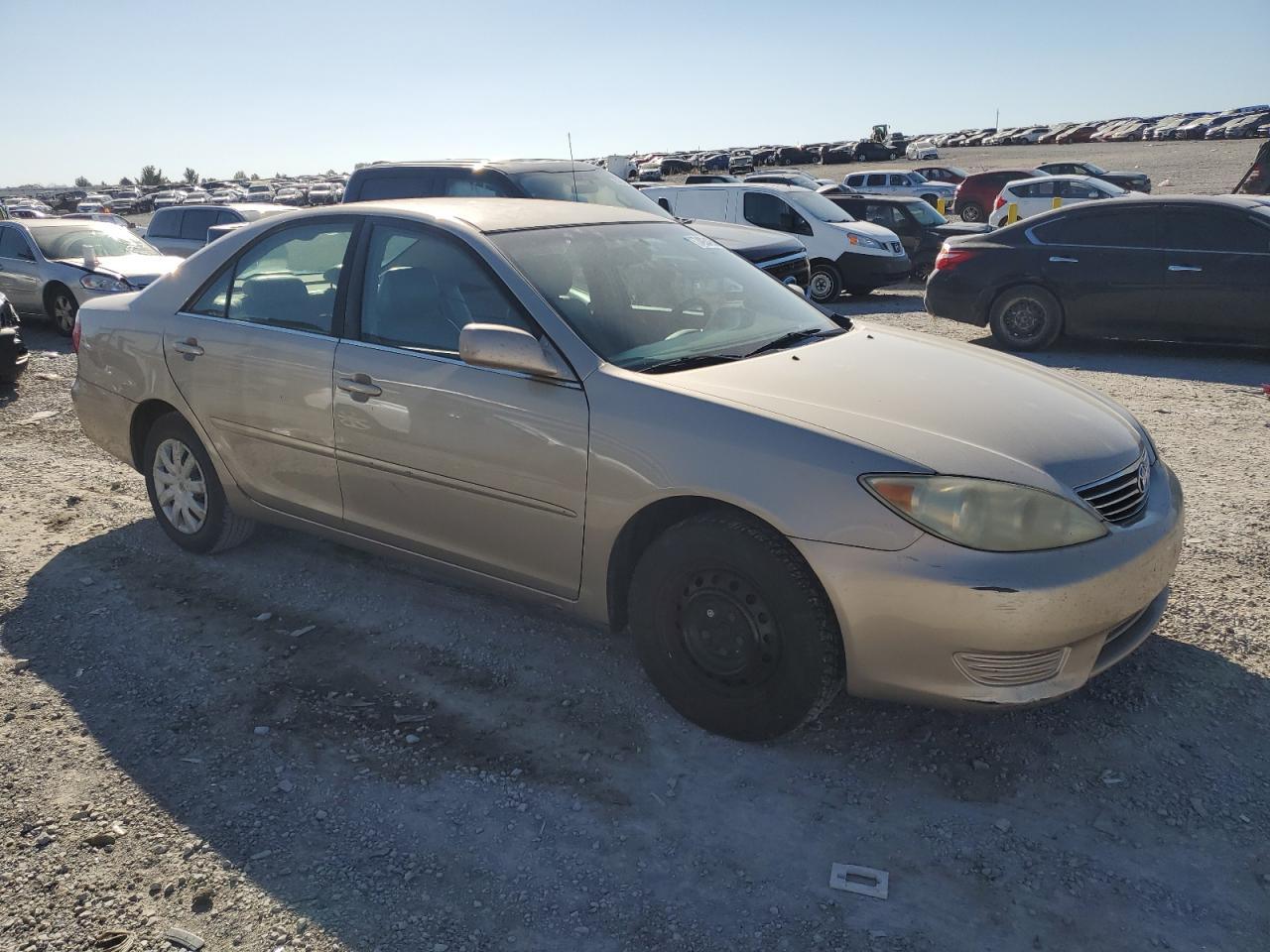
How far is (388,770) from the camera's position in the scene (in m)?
3.24

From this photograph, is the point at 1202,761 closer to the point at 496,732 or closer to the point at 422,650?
the point at 496,732

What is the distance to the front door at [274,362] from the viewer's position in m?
4.13

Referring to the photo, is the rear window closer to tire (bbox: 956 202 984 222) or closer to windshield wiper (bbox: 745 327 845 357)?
windshield wiper (bbox: 745 327 845 357)

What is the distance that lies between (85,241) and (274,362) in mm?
10580

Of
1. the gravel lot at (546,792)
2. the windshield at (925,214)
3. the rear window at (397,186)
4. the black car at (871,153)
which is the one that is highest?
the black car at (871,153)

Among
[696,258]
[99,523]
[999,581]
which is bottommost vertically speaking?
[99,523]

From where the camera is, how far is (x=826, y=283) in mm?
14273

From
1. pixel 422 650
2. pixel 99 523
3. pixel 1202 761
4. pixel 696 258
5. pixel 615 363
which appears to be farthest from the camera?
pixel 99 523

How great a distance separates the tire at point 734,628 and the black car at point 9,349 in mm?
8092

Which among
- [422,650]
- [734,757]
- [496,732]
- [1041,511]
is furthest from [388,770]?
[1041,511]

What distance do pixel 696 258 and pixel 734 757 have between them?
2153 mm

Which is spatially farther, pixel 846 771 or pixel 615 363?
pixel 615 363

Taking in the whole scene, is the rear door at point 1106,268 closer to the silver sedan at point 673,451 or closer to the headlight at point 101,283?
the silver sedan at point 673,451

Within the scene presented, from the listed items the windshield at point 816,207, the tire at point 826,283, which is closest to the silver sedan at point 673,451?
the tire at point 826,283
